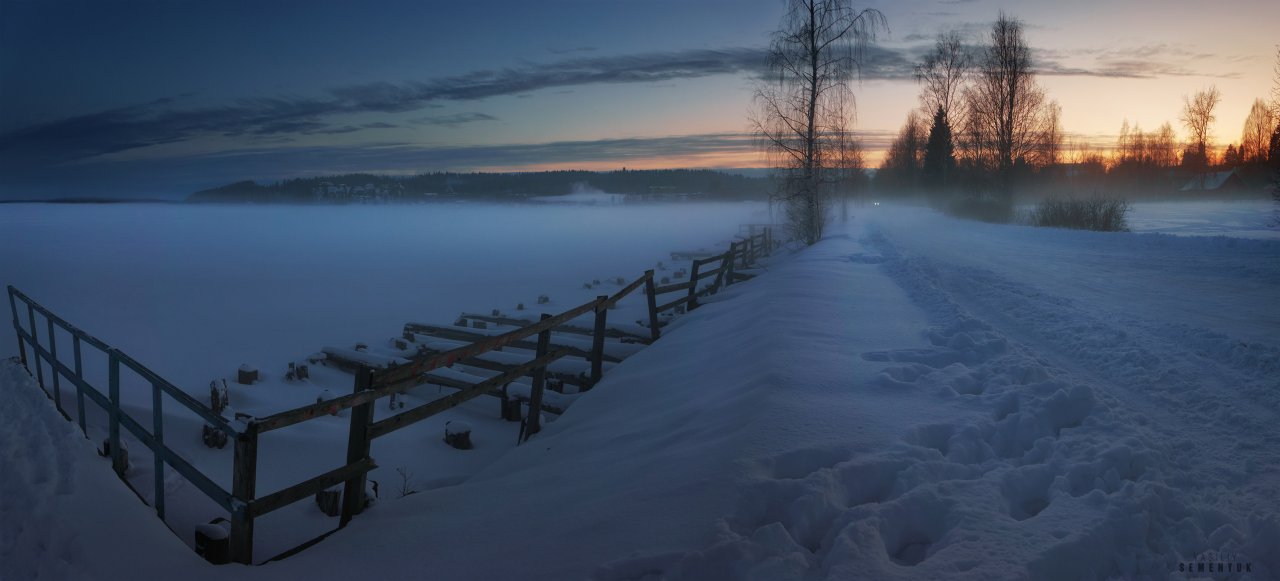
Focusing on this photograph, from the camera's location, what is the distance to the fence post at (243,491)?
3395 mm

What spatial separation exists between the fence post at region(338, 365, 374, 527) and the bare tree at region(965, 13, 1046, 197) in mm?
40704

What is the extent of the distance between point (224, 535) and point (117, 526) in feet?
3.97

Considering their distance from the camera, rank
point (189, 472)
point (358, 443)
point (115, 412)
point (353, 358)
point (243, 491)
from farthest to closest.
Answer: point (353, 358)
point (115, 412)
point (358, 443)
point (189, 472)
point (243, 491)

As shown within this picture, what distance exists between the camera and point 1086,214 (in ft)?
94.5

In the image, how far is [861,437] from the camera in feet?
13.8

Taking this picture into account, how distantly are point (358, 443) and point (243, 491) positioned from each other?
688mm

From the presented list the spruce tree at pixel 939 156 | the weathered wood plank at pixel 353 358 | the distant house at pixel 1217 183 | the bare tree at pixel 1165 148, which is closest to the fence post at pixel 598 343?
the weathered wood plank at pixel 353 358

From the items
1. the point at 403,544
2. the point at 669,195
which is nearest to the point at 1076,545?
the point at 403,544

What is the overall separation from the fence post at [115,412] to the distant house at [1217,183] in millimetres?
95121

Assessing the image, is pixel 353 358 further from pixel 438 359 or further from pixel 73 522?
pixel 438 359

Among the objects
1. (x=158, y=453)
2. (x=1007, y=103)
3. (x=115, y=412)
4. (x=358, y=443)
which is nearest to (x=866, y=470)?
(x=358, y=443)

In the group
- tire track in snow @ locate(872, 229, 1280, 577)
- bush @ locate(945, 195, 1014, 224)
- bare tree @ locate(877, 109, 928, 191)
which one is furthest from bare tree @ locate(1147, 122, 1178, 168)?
tire track in snow @ locate(872, 229, 1280, 577)

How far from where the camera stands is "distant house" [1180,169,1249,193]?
72.8 m

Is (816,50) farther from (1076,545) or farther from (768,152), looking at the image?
(1076,545)
